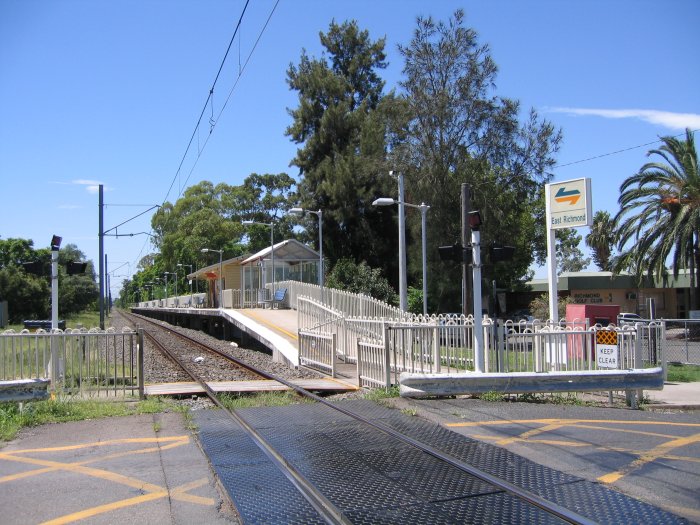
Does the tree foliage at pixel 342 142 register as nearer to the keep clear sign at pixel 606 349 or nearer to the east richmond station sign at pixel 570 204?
the east richmond station sign at pixel 570 204

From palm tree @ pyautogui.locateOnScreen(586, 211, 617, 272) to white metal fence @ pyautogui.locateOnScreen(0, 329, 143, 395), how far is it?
53.6 meters

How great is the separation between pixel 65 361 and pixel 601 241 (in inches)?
2238

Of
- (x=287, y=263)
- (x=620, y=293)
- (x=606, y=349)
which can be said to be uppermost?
(x=287, y=263)

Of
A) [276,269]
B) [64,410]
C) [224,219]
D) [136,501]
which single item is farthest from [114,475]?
[224,219]

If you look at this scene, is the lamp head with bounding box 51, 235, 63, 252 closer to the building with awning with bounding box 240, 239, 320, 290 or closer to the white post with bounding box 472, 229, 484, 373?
the white post with bounding box 472, 229, 484, 373

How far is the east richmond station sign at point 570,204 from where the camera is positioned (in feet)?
50.6

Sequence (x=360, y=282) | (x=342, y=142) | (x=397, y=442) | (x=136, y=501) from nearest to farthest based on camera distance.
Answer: (x=136, y=501) → (x=397, y=442) → (x=360, y=282) → (x=342, y=142)

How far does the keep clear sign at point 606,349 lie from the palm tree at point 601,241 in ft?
163

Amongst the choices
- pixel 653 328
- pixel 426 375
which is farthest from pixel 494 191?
pixel 426 375

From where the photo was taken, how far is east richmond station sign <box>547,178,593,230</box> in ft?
50.6

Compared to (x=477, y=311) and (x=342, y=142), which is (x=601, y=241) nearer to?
(x=342, y=142)

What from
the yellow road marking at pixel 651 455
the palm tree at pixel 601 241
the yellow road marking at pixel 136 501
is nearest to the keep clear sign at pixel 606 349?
the yellow road marking at pixel 651 455

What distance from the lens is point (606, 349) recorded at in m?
→ 12.0

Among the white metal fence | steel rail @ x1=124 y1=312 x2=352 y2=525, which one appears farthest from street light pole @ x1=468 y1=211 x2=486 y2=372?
the white metal fence
